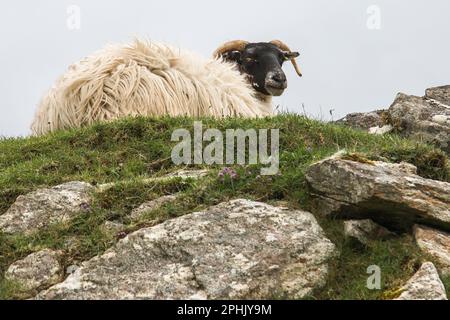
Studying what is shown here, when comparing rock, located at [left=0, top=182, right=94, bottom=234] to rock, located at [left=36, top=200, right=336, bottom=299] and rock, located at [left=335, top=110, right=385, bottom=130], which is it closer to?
rock, located at [left=36, top=200, right=336, bottom=299]

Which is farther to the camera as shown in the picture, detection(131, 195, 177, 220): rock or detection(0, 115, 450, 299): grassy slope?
detection(131, 195, 177, 220): rock

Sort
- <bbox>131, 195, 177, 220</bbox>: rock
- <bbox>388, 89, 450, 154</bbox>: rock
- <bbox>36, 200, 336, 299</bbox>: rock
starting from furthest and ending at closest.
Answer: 1. <bbox>388, 89, 450, 154</bbox>: rock
2. <bbox>131, 195, 177, 220</bbox>: rock
3. <bbox>36, 200, 336, 299</bbox>: rock

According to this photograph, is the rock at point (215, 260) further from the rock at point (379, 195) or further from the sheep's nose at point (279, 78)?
the sheep's nose at point (279, 78)

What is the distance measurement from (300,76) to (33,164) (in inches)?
419

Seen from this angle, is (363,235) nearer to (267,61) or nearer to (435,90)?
(435,90)

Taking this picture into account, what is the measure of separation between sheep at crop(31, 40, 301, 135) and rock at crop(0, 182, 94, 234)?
343 centimetres

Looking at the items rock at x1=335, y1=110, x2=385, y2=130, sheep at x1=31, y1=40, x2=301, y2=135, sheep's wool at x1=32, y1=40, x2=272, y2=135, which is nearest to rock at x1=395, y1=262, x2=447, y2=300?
sheep at x1=31, y1=40, x2=301, y2=135

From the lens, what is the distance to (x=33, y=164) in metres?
9.01

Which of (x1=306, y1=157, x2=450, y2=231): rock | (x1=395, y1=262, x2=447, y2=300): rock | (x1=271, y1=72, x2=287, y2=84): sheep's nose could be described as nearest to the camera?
Result: (x1=395, y1=262, x2=447, y2=300): rock

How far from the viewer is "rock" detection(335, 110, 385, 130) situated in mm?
13219

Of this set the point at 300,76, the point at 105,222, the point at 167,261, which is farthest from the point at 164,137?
the point at 300,76

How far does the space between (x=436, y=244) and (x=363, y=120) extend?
6931mm

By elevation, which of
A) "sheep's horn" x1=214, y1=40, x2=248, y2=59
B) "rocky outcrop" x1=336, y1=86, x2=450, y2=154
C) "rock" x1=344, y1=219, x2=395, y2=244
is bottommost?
"rocky outcrop" x1=336, y1=86, x2=450, y2=154

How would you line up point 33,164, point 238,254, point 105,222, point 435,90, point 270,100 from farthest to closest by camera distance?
1. point 270,100
2. point 435,90
3. point 33,164
4. point 105,222
5. point 238,254
